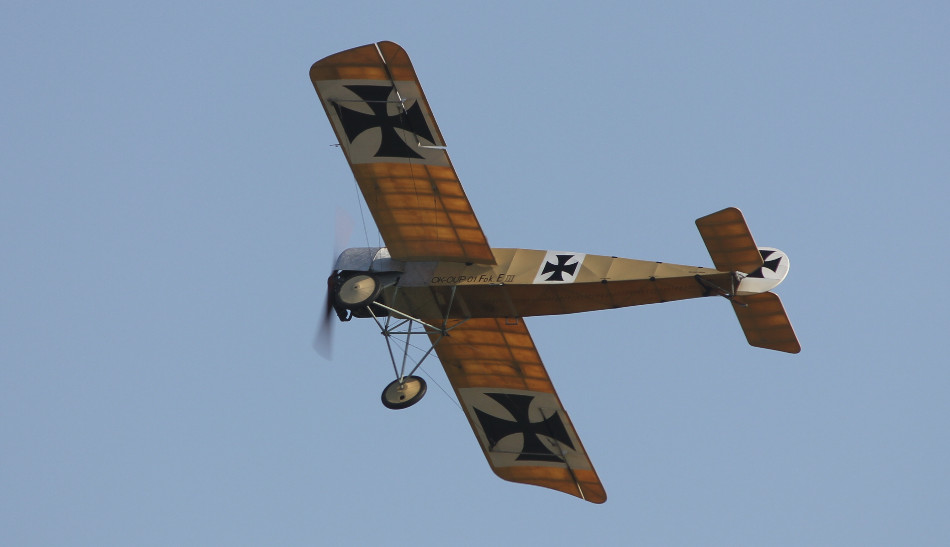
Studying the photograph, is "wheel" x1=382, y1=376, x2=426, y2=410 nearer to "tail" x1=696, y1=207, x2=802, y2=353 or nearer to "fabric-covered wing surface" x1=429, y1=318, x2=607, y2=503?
"fabric-covered wing surface" x1=429, y1=318, x2=607, y2=503

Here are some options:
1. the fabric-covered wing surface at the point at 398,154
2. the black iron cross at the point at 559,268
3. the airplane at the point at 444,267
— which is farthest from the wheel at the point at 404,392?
the black iron cross at the point at 559,268

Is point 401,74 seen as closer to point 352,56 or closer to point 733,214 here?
point 352,56

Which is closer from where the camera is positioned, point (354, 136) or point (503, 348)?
point (354, 136)

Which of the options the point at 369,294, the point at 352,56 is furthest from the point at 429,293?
the point at 352,56

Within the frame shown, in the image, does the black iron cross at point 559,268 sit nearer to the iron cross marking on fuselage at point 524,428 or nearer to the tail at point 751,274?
the tail at point 751,274

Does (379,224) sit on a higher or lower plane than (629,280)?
higher

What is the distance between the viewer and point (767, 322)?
16703 mm

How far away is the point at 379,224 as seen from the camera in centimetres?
1692

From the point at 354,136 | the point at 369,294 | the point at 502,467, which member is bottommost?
the point at 502,467

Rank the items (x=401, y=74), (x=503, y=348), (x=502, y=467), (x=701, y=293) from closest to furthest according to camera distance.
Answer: (x=401, y=74) < (x=701, y=293) < (x=503, y=348) < (x=502, y=467)

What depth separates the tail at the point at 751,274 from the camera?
52.4 ft

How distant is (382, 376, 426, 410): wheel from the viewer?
17125mm

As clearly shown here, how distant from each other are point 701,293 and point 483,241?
9.26 ft

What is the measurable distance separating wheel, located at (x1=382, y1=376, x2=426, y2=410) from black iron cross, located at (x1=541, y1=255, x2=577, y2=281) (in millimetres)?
2309
